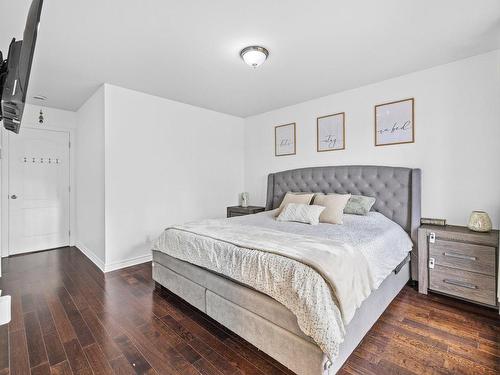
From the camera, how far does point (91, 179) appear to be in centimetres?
382

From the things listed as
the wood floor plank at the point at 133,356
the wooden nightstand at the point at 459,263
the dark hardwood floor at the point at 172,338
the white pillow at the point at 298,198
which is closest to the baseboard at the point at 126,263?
the dark hardwood floor at the point at 172,338

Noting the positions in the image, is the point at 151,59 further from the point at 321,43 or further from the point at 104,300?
the point at 104,300

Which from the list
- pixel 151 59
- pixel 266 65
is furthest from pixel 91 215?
pixel 266 65

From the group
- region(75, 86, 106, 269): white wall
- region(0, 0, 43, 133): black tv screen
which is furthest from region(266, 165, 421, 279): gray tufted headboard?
region(0, 0, 43, 133): black tv screen

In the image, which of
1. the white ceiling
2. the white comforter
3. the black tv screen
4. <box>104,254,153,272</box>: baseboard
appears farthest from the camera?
<box>104,254,153,272</box>: baseboard

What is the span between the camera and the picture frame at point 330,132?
373cm

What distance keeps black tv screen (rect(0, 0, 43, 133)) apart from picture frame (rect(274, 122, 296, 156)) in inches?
139

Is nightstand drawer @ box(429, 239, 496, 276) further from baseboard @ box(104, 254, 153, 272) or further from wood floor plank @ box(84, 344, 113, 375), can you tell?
baseboard @ box(104, 254, 153, 272)

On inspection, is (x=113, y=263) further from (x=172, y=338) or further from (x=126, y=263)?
(x=172, y=338)

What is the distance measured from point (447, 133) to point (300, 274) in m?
2.63

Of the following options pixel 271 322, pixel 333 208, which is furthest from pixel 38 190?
pixel 333 208

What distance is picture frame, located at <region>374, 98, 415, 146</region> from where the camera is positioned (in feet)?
10.2

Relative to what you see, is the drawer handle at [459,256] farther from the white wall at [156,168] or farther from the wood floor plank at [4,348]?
the wood floor plank at [4,348]

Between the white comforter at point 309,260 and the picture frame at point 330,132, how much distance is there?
4.64ft
